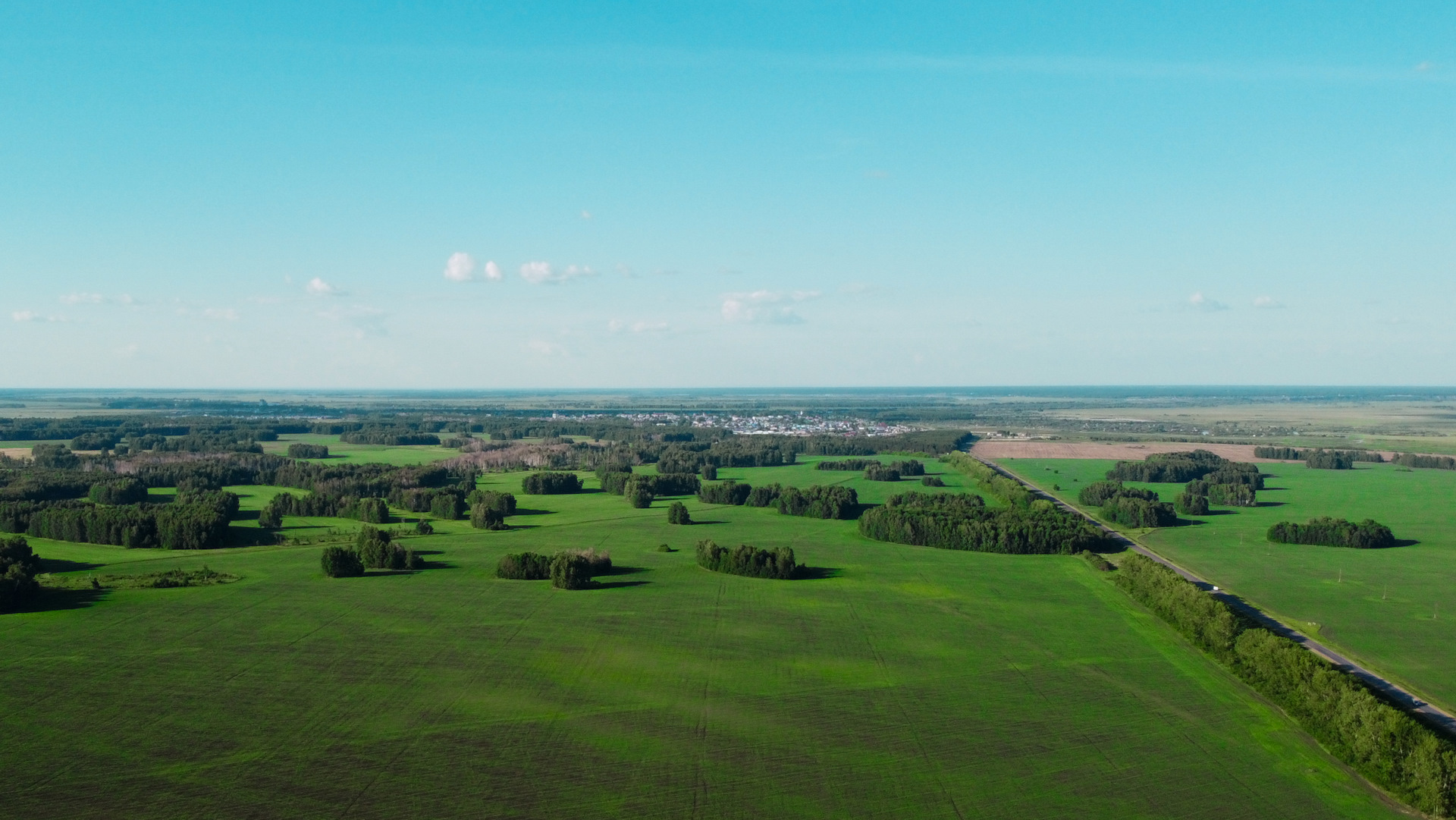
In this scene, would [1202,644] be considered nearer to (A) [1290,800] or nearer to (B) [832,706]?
(A) [1290,800]

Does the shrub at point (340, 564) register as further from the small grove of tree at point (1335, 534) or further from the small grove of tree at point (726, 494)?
the small grove of tree at point (1335, 534)

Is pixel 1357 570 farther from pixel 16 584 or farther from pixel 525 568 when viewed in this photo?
pixel 16 584

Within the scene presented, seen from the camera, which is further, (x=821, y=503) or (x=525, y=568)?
(x=821, y=503)

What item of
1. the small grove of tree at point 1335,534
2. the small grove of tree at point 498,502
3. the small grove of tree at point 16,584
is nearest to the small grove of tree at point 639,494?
the small grove of tree at point 498,502

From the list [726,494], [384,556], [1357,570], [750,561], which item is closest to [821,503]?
[726,494]

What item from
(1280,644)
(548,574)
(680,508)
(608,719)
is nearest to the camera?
(608,719)

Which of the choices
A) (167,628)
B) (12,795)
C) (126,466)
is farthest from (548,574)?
(126,466)

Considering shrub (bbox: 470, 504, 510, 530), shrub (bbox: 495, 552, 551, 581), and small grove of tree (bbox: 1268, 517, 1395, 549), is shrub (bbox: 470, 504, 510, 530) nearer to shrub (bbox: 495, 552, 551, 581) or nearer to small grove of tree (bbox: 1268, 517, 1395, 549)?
shrub (bbox: 495, 552, 551, 581)

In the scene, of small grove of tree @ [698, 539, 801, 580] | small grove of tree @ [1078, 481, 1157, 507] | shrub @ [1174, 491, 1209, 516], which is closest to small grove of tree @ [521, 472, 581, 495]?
small grove of tree @ [698, 539, 801, 580]
